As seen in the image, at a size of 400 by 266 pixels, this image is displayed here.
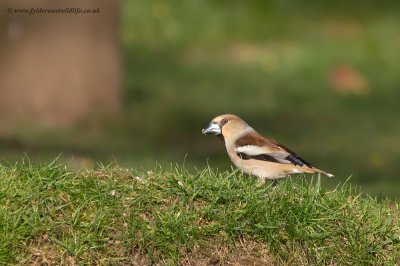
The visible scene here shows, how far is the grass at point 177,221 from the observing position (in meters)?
6.28

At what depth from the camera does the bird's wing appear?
7633 millimetres

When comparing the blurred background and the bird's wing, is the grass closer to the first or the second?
the bird's wing

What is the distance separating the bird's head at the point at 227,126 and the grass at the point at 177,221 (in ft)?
2.64

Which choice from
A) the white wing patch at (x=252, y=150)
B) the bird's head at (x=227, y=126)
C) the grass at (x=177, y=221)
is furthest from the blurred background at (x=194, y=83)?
the grass at (x=177, y=221)

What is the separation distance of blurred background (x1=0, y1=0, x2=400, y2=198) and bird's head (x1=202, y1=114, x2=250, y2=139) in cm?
283

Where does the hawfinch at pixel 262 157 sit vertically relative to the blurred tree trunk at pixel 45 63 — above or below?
above

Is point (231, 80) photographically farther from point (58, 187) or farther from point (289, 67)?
point (58, 187)

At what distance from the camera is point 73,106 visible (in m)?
14.6

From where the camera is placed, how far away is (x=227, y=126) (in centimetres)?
792

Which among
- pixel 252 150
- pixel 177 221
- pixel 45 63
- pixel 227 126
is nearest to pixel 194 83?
pixel 45 63

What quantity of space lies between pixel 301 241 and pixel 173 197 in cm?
81

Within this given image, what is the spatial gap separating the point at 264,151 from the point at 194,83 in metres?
9.55

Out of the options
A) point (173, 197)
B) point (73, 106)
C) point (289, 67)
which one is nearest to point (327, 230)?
point (173, 197)

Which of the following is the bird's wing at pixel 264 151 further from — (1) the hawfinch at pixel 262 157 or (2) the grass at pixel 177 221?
(2) the grass at pixel 177 221
